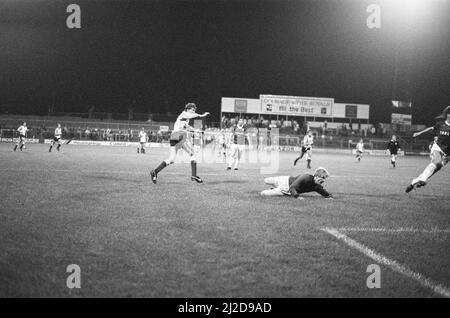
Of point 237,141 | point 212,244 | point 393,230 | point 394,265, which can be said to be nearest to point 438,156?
point 393,230

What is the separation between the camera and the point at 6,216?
5.84 metres

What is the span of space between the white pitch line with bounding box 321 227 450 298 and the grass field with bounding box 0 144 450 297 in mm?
23

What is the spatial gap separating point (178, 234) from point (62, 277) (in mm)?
1874

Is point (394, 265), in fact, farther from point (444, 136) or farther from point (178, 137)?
point (178, 137)

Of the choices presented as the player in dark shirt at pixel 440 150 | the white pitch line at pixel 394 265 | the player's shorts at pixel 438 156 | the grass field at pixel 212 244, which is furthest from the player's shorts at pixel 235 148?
the white pitch line at pixel 394 265

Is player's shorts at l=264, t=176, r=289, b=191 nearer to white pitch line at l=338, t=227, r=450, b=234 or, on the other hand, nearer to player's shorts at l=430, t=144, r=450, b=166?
white pitch line at l=338, t=227, r=450, b=234

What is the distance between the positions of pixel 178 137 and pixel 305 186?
4.15m

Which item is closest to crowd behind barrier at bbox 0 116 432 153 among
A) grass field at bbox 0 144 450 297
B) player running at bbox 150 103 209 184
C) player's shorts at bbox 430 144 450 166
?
player running at bbox 150 103 209 184

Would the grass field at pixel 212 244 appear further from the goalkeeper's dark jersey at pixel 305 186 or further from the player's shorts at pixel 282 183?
the player's shorts at pixel 282 183

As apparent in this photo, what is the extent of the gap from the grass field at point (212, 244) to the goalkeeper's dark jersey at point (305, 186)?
0.27 meters

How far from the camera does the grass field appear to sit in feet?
11.5

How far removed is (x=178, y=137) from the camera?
1074cm
